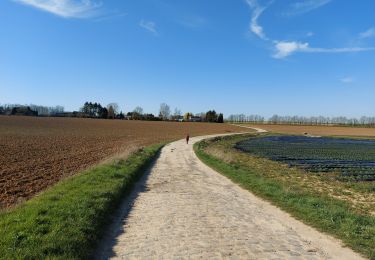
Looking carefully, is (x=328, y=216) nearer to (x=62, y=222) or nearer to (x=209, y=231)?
(x=209, y=231)

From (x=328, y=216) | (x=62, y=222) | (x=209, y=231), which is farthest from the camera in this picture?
(x=328, y=216)

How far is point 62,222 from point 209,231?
3.29 m

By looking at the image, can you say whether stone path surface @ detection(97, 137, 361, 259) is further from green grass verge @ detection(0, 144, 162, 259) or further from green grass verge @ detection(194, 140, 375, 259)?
green grass verge @ detection(0, 144, 162, 259)

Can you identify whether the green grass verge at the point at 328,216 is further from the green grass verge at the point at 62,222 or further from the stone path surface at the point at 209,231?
the green grass verge at the point at 62,222

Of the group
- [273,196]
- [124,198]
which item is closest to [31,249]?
[124,198]

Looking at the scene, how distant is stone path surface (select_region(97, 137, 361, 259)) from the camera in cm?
818

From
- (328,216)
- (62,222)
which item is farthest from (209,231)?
(328,216)

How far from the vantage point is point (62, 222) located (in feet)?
30.3

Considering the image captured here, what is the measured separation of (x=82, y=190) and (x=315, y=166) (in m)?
19.5

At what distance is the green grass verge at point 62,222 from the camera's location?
24.3 ft

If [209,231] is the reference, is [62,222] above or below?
above

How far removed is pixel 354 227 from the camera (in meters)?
10.2

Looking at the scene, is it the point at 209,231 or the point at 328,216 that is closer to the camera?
the point at 209,231

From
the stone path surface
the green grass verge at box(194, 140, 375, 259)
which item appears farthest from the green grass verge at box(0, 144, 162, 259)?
the green grass verge at box(194, 140, 375, 259)
